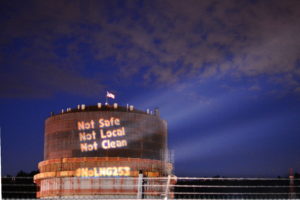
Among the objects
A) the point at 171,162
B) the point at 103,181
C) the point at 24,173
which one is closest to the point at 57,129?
the point at 103,181

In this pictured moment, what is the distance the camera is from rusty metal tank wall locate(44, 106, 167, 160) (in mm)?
62562

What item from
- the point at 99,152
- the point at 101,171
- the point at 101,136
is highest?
the point at 101,136

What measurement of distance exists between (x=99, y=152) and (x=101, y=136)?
83.5 inches

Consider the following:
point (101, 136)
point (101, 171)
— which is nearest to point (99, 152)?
point (101, 136)

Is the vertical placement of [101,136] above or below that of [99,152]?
above

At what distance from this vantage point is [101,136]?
205 ft

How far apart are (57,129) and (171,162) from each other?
1716cm

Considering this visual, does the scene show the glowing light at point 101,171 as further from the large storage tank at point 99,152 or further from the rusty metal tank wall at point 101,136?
the rusty metal tank wall at point 101,136

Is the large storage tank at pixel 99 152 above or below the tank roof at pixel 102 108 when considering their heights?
below

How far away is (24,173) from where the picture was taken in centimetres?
11531

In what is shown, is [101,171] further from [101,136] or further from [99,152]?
[101,136]

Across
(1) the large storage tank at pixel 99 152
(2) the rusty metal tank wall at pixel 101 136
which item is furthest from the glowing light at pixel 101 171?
(2) the rusty metal tank wall at pixel 101 136

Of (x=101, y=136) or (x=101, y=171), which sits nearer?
(x=101, y=171)

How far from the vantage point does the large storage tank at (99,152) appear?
61.6 meters
